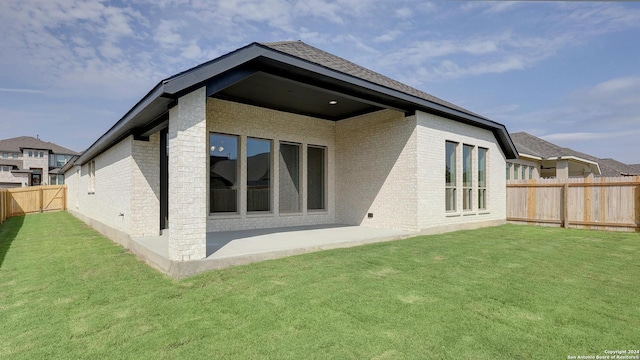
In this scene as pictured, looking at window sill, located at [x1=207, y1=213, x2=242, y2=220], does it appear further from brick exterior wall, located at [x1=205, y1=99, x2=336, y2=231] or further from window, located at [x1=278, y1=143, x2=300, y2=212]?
window, located at [x1=278, y1=143, x2=300, y2=212]

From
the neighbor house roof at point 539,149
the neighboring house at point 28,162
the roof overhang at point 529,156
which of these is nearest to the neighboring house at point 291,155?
the roof overhang at point 529,156

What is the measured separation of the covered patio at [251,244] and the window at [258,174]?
0.87 m

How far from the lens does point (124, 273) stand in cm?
497

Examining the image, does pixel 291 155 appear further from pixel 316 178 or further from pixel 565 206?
pixel 565 206

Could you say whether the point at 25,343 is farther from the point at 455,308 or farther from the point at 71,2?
the point at 71,2

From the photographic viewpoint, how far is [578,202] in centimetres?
1014

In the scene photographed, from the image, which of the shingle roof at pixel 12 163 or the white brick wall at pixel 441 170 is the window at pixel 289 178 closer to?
the white brick wall at pixel 441 170

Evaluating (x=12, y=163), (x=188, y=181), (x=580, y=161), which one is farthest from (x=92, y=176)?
(x=12, y=163)

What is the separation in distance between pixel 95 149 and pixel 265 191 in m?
6.33

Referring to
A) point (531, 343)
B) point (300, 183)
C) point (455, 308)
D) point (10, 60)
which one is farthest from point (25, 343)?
point (10, 60)

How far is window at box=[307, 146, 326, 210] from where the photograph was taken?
9.98 meters

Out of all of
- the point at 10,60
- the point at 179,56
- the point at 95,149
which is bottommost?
the point at 95,149

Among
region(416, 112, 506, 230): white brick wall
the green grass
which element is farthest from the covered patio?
region(416, 112, 506, 230): white brick wall

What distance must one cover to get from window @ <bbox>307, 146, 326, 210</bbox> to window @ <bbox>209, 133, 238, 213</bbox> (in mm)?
2516
